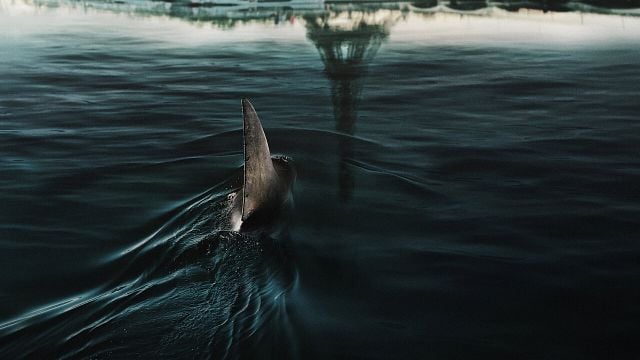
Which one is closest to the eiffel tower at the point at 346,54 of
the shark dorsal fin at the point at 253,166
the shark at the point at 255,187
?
the shark at the point at 255,187

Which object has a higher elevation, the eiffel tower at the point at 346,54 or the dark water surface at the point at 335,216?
the eiffel tower at the point at 346,54

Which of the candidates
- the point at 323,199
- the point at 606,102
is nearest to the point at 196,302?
the point at 323,199

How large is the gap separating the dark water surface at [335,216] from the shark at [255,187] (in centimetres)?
30

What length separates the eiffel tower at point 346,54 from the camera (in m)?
11.7

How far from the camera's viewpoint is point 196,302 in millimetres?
5652

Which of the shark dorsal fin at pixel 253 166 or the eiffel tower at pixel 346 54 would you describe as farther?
the eiffel tower at pixel 346 54

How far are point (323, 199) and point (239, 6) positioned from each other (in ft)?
141

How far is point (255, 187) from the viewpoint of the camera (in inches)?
281

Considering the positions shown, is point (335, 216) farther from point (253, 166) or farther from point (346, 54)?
point (346, 54)

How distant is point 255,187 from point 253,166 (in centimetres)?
31

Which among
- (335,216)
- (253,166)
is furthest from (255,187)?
(335,216)

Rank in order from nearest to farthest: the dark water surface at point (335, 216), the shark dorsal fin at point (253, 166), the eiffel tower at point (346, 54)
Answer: the dark water surface at point (335, 216), the shark dorsal fin at point (253, 166), the eiffel tower at point (346, 54)

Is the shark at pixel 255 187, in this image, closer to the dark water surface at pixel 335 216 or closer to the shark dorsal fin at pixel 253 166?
the shark dorsal fin at pixel 253 166

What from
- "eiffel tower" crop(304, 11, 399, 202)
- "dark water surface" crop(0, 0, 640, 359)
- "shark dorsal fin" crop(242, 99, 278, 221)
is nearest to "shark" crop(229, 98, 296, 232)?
"shark dorsal fin" crop(242, 99, 278, 221)
